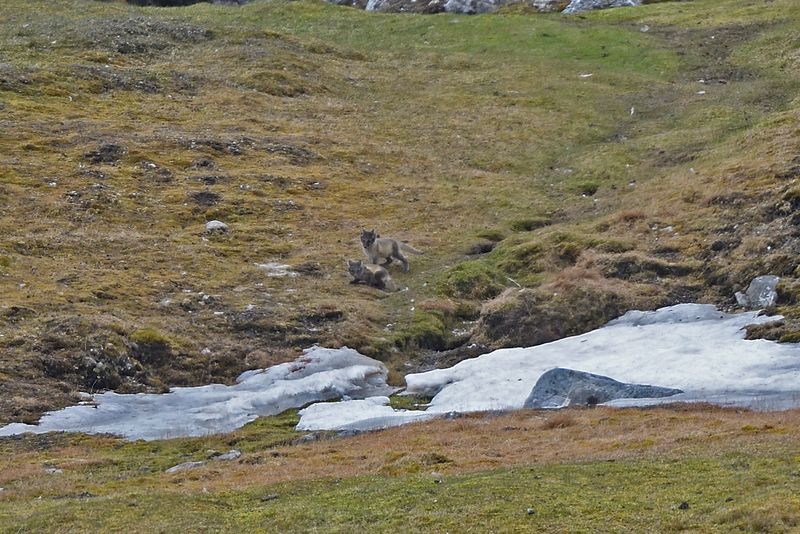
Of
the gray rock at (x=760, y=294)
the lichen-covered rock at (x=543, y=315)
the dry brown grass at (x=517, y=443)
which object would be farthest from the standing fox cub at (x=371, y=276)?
the dry brown grass at (x=517, y=443)

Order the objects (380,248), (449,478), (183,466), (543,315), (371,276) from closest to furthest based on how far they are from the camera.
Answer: (449,478)
(183,466)
(543,315)
(371,276)
(380,248)

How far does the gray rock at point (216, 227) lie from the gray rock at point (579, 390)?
2284 centimetres

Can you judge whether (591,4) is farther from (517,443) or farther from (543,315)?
(517,443)

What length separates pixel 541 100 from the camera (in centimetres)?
7681

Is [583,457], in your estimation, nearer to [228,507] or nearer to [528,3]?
[228,507]

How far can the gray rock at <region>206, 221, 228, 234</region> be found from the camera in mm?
52750

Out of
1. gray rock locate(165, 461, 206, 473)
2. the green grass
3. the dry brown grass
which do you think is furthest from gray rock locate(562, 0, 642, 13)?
the green grass

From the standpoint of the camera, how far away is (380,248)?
1895 inches

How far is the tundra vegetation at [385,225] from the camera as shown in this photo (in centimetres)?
2280

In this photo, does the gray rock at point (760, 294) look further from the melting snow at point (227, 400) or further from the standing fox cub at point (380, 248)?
the standing fox cub at point (380, 248)

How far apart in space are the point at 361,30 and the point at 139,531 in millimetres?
80398

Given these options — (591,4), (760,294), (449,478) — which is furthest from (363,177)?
(591,4)

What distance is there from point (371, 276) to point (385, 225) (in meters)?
8.65

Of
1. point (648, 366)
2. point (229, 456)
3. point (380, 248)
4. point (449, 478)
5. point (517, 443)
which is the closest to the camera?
point (449, 478)
